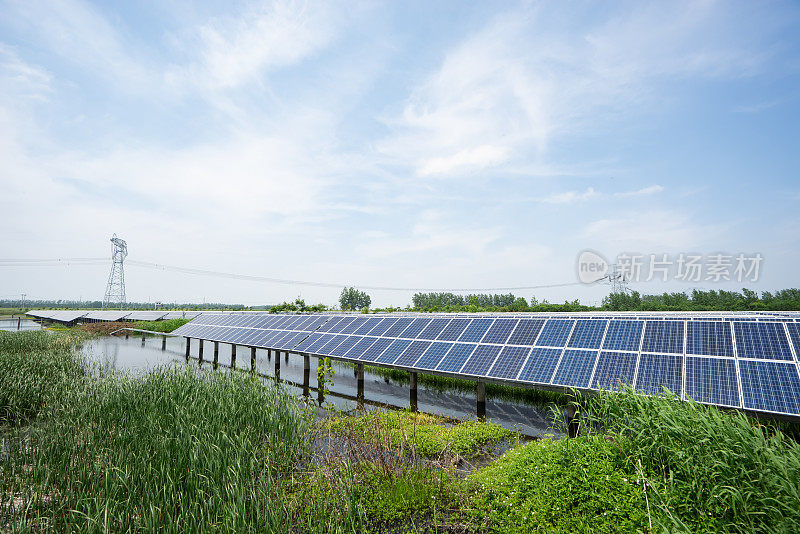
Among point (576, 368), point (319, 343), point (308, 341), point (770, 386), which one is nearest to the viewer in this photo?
point (770, 386)

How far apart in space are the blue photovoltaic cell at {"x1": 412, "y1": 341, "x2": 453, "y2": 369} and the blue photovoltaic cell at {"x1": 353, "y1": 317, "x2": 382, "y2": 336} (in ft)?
18.1

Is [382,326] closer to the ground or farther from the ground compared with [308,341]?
farther from the ground

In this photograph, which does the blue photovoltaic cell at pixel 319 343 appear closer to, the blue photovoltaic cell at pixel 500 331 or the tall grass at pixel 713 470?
the blue photovoltaic cell at pixel 500 331

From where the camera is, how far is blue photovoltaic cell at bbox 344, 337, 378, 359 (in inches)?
734

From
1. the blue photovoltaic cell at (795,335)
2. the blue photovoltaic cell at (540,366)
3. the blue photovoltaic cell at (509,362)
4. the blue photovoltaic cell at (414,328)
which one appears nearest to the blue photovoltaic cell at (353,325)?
Result: the blue photovoltaic cell at (414,328)

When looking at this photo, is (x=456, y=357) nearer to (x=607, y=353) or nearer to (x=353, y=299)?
(x=607, y=353)

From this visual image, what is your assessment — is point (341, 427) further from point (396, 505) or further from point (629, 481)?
point (629, 481)

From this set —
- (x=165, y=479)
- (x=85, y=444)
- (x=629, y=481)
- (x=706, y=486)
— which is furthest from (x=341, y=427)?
(x=706, y=486)

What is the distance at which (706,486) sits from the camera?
265 inches

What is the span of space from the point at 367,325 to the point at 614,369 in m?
13.9

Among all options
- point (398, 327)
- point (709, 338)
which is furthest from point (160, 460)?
point (709, 338)

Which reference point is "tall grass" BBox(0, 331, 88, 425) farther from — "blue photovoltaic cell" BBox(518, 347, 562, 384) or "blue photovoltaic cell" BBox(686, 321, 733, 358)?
"blue photovoltaic cell" BBox(686, 321, 733, 358)

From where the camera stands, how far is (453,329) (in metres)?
19.0

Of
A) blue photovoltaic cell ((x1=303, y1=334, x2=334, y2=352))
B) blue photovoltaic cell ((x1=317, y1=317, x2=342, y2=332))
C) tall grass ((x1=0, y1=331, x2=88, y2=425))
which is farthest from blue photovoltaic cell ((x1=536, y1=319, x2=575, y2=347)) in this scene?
tall grass ((x1=0, y1=331, x2=88, y2=425))
